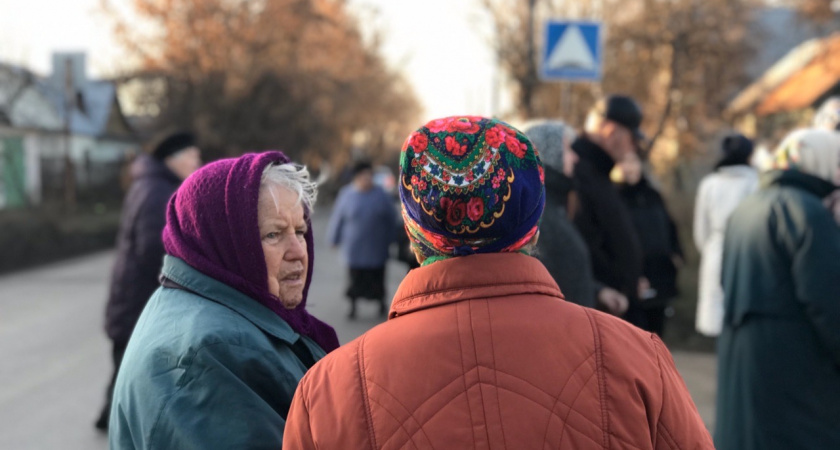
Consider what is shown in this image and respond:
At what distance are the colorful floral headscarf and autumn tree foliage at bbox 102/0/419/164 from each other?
3376cm

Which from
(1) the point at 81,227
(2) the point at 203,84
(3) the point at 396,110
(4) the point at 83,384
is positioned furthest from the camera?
(3) the point at 396,110

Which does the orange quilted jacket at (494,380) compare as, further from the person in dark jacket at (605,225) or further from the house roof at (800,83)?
the house roof at (800,83)

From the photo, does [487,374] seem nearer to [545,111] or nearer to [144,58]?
[545,111]

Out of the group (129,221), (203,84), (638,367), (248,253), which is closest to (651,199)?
(129,221)

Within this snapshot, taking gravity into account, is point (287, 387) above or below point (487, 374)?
below

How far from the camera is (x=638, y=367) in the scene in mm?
1779

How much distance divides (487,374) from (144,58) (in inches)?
1498

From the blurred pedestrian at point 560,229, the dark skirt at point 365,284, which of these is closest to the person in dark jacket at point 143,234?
the blurred pedestrian at point 560,229

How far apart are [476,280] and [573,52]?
306 inches

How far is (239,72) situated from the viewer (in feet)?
118

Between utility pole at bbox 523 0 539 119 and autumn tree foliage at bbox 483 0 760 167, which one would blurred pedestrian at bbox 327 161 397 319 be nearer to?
utility pole at bbox 523 0 539 119

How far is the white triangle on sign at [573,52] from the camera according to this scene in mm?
9258

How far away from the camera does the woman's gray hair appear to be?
2625 mm

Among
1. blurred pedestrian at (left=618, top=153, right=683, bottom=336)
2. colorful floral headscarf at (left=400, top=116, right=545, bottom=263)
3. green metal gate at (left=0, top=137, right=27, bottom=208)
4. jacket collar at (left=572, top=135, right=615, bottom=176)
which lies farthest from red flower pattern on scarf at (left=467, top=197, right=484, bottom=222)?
green metal gate at (left=0, top=137, right=27, bottom=208)
